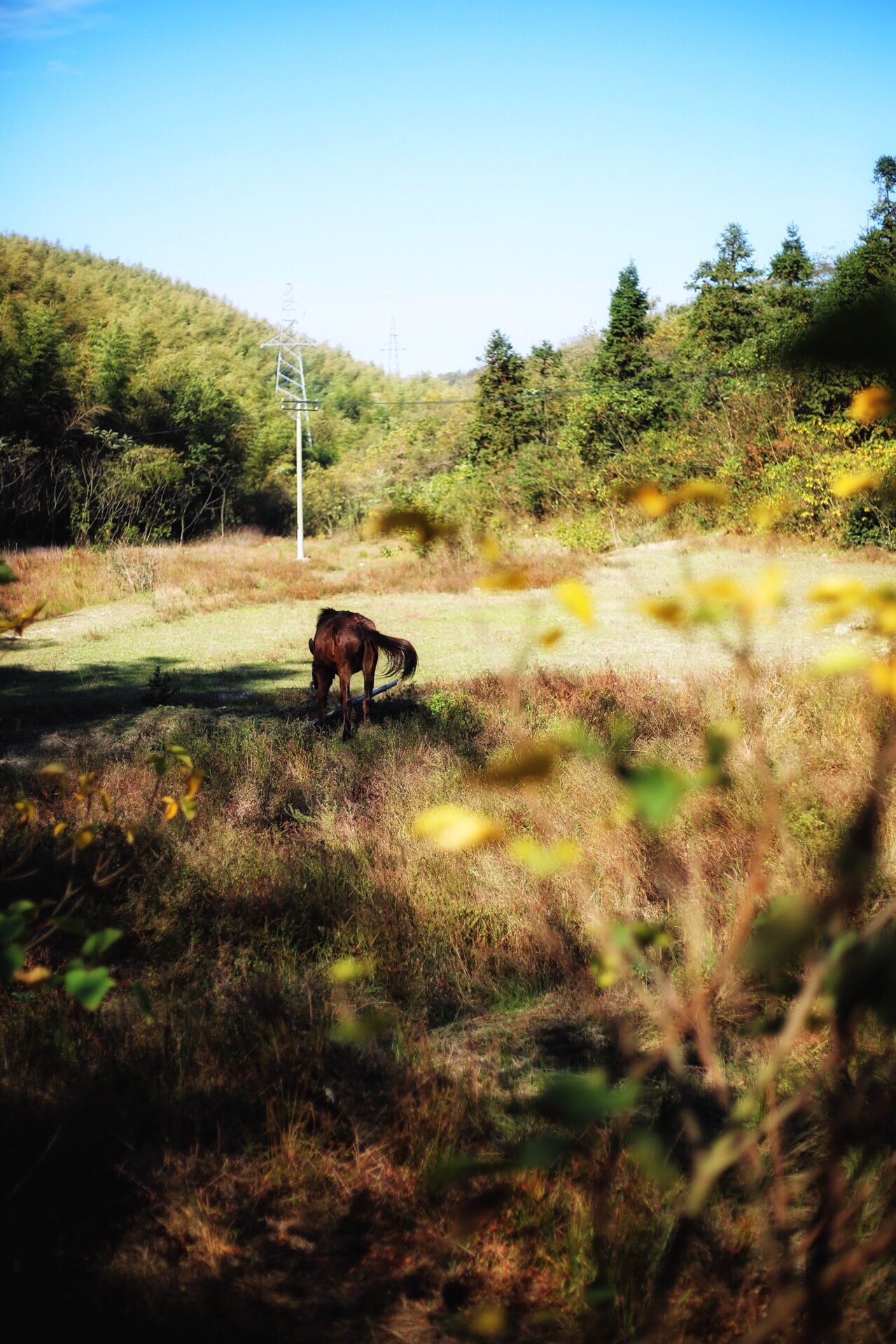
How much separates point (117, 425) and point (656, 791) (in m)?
45.5

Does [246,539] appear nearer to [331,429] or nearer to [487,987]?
[331,429]

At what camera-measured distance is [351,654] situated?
8.77 metres

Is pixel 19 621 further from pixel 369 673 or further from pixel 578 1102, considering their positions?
pixel 369 673

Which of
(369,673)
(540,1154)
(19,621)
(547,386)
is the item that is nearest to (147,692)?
(369,673)

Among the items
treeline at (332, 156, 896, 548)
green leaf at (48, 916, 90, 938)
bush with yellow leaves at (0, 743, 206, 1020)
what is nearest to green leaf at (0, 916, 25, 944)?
bush with yellow leaves at (0, 743, 206, 1020)

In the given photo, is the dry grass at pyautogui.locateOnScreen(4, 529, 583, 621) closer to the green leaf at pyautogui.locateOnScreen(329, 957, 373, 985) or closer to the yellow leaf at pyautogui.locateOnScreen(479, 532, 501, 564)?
the green leaf at pyautogui.locateOnScreen(329, 957, 373, 985)

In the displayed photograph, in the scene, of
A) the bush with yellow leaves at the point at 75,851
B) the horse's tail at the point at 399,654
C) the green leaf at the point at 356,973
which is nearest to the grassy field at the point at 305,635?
the horse's tail at the point at 399,654

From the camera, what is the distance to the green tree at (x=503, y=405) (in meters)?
42.9

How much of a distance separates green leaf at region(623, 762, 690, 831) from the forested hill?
33.9 metres

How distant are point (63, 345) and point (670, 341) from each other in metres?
30.6

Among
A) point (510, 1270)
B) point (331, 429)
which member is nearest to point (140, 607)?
point (510, 1270)

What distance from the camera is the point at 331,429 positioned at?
239 ft

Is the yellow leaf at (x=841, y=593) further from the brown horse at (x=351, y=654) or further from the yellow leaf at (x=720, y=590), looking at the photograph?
the brown horse at (x=351, y=654)

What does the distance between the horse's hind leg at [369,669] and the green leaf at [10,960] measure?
7071 millimetres
